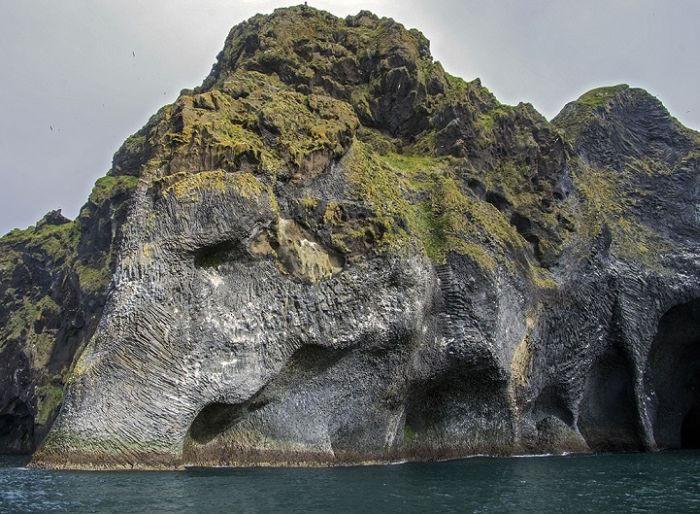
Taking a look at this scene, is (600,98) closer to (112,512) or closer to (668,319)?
(668,319)

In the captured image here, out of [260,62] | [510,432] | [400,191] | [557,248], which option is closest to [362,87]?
[260,62]

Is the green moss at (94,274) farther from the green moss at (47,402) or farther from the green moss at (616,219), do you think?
the green moss at (616,219)

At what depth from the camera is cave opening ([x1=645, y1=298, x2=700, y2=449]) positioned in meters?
46.2

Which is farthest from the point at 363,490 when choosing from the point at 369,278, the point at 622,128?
the point at 622,128

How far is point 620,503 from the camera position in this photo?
20.0 metres

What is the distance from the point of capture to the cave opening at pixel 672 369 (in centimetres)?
4619

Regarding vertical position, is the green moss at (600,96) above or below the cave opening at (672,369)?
above

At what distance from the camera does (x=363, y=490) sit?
73.2 ft

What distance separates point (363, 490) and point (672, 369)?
113 ft

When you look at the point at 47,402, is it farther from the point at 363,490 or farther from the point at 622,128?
the point at 622,128

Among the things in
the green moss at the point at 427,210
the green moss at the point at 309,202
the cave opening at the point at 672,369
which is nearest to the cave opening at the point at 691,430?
the cave opening at the point at 672,369

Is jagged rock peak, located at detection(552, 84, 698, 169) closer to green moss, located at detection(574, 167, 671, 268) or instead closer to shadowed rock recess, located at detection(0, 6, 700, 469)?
shadowed rock recess, located at detection(0, 6, 700, 469)

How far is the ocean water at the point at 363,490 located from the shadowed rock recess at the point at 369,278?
4.33 metres

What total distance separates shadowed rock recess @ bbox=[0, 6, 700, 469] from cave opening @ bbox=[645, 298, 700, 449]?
0.20m
